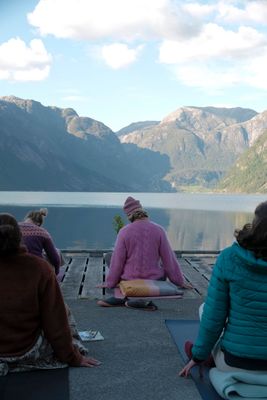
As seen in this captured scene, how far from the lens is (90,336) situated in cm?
512

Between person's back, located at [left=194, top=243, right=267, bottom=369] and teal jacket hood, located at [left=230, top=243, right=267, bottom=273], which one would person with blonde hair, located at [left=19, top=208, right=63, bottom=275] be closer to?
person's back, located at [left=194, top=243, right=267, bottom=369]

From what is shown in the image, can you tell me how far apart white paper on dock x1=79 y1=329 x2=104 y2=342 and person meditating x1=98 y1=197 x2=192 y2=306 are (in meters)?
2.27

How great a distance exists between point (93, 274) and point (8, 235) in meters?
4.98

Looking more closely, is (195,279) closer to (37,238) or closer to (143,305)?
(143,305)

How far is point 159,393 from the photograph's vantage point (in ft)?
12.5

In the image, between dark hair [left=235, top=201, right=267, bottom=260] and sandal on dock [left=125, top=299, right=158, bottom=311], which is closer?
dark hair [left=235, top=201, right=267, bottom=260]

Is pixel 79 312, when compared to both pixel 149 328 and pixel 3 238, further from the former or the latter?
pixel 3 238

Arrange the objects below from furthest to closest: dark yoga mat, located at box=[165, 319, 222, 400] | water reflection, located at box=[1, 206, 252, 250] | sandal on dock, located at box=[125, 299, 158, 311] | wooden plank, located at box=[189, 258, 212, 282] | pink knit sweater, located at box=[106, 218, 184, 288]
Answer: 1. water reflection, located at box=[1, 206, 252, 250]
2. wooden plank, located at box=[189, 258, 212, 282]
3. pink knit sweater, located at box=[106, 218, 184, 288]
4. sandal on dock, located at box=[125, 299, 158, 311]
5. dark yoga mat, located at box=[165, 319, 222, 400]

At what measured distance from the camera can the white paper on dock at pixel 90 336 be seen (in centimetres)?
506

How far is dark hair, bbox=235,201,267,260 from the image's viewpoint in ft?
11.3

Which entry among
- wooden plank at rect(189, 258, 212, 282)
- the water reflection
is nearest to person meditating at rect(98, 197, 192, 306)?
wooden plank at rect(189, 258, 212, 282)

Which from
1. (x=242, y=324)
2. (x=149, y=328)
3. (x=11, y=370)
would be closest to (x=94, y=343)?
(x=149, y=328)

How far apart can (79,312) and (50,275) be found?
2290mm

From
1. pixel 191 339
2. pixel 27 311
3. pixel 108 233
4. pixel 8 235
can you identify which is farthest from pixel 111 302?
pixel 108 233
